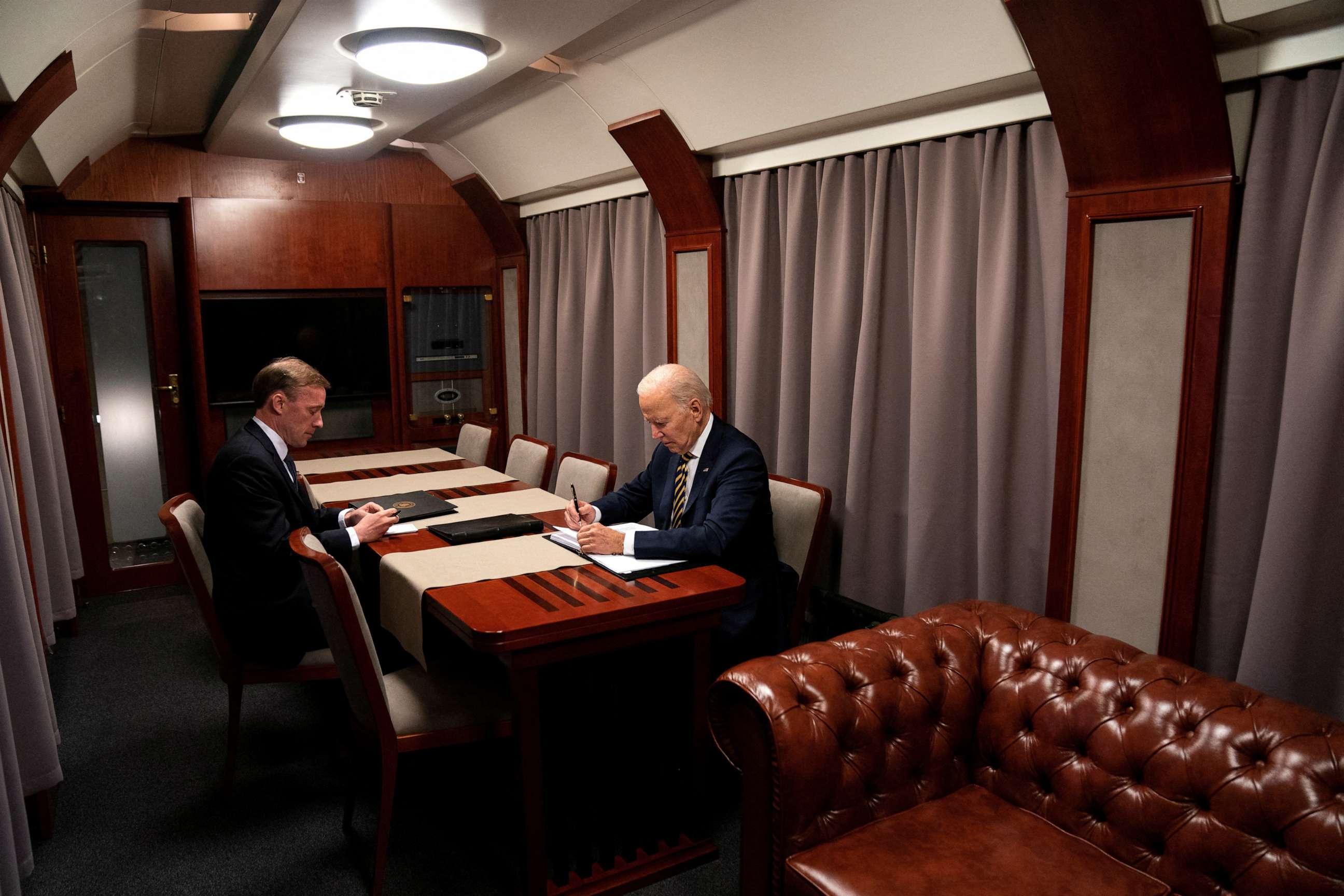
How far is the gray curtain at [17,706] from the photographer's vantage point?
197cm

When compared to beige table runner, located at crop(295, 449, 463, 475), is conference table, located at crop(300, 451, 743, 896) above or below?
below

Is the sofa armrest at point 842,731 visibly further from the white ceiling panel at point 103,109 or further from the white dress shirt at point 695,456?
the white ceiling panel at point 103,109

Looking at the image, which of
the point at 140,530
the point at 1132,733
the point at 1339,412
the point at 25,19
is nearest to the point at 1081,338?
the point at 1339,412

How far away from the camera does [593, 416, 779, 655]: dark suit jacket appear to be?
244 centimetres

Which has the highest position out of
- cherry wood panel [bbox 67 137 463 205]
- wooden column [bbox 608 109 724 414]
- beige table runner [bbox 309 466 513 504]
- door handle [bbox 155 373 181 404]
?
cherry wood panel [bbox 67 137 463 205]

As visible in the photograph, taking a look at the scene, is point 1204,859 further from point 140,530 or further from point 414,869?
point 140,530

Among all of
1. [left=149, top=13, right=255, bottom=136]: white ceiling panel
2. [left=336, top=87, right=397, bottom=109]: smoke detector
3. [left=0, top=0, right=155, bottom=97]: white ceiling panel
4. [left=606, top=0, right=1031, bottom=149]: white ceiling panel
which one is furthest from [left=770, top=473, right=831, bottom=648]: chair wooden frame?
[left=149, top=13, right=255, bottom=136]: white ceiling panel

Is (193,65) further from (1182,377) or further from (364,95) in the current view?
(1182,377)

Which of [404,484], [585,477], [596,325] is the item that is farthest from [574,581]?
[596,325]

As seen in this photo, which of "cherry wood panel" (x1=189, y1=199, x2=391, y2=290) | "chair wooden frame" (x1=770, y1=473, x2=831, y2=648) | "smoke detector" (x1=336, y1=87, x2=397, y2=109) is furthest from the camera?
"cherry wood panel" (x1=189, y1=199, x2=391, y2=290)

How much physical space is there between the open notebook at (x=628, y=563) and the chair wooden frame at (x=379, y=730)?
460 millimetres

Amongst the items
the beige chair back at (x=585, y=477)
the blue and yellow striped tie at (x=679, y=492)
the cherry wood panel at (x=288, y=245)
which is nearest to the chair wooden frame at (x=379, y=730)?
the blue and yellow striped tie at (x=679, y=492)

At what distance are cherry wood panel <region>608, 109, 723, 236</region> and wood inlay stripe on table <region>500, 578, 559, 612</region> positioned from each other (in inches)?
74.5

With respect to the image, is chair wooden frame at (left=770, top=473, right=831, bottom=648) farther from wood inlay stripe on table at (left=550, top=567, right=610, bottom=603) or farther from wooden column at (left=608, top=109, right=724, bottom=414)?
wooden column at (left=608, top=109, right=724, bottom=414)
